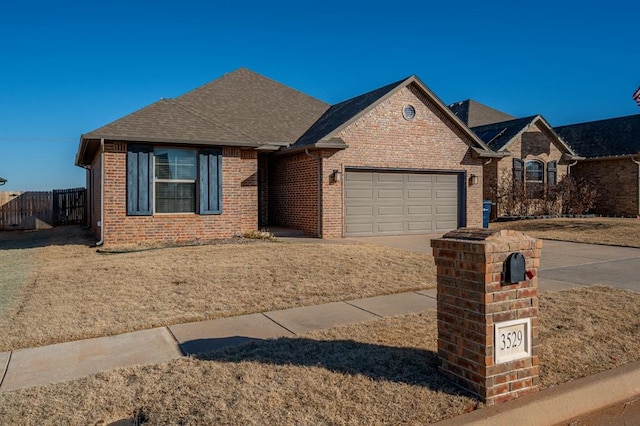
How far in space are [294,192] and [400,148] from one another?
3.75m

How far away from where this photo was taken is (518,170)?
22406 mm

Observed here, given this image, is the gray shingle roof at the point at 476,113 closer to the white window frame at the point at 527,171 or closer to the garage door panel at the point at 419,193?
the white window frame at the point at 527,171

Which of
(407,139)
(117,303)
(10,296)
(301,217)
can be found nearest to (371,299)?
(117,303)

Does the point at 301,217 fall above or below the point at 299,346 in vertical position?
above

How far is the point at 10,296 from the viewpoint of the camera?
22.7ft

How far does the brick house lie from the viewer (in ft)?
71.7

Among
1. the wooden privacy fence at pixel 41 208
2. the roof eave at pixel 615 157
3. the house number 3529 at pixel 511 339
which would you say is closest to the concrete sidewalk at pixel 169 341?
the house number 3529 at pixel 511 339

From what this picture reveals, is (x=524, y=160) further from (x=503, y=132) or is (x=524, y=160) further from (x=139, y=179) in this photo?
(x=139, y=179)

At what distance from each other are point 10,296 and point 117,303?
6.06 ft

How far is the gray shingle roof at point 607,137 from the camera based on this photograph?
23.5m

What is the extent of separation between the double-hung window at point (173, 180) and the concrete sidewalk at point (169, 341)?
7.07 m

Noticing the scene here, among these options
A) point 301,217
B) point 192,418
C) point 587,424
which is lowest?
point 587,424

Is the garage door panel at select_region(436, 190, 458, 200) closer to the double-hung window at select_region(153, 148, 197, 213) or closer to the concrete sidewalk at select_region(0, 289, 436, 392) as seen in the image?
the double-hung window at select_region(153, 148, 197, 213)

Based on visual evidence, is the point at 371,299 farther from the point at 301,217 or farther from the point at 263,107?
the point at 263,107
